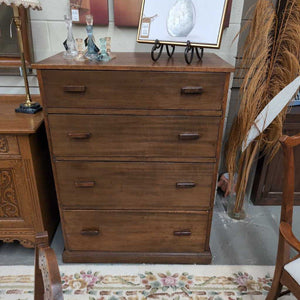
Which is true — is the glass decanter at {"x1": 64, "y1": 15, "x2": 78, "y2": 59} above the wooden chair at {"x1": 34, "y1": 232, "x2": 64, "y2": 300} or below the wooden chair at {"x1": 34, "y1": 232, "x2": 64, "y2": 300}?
above

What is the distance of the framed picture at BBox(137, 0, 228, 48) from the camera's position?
4.84ft

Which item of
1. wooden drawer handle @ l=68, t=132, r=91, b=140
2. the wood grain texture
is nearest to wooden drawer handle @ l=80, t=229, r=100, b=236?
the wood grain texture

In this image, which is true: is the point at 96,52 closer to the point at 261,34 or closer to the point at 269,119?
the point at 261,34

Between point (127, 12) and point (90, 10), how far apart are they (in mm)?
235

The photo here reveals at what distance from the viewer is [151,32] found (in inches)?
61.2

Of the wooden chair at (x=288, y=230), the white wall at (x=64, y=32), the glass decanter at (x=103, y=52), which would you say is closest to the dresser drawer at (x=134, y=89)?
the glass decanter at (x=103, y=52)

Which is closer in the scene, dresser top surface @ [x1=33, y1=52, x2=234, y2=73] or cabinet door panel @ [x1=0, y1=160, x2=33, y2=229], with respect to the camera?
dresser top surface @ [x1=33, y1=52, x2=234, y2=73]

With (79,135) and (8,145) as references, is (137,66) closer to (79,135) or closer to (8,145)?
(79,135)

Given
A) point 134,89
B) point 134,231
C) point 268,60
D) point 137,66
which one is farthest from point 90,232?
point 268,60

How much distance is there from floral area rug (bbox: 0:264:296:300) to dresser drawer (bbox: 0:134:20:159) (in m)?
0.76

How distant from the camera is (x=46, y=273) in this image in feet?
2.17

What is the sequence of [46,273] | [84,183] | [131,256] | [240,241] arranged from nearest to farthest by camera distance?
[46,273] → [84,183] → [131,256] → [240,241]

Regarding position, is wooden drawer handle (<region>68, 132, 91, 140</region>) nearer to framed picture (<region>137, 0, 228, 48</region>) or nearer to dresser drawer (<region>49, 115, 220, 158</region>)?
dresser drawer (<region>49, 115, 220, 158</region>)

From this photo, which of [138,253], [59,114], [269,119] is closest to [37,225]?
[138,253]
